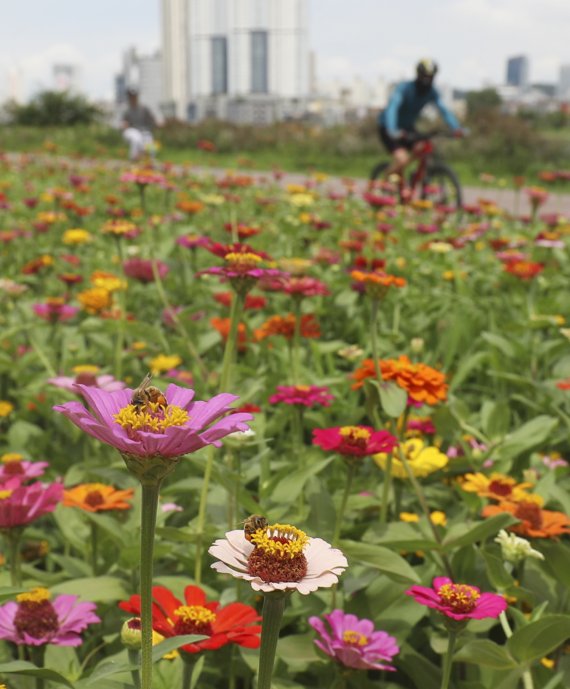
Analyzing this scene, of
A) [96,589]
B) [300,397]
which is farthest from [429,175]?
[96,589]

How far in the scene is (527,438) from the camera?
133 centimetres

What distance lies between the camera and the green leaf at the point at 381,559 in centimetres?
87

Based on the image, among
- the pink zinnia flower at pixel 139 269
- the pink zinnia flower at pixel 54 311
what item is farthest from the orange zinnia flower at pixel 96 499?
the pink zinnia flower at pixel 139 269

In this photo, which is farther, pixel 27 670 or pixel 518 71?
pixel 518 71

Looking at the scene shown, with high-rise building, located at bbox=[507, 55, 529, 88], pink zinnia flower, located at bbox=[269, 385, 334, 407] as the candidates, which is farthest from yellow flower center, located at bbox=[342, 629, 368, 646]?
high-rise building, located at bbox=[507, 55, 529, 88]

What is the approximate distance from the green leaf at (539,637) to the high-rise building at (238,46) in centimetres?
7538

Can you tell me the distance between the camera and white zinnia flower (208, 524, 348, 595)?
0.48 m

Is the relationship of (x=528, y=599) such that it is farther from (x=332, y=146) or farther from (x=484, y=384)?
(x=332, y=146)

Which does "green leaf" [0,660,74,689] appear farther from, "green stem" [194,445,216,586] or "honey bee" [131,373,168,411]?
"green stem" [194,445,216,586]

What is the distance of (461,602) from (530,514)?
33cm

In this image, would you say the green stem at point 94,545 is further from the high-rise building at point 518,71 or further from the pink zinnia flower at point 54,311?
the high-rise building at point 518,71

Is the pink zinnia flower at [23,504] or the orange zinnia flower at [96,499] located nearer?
the pink zinnia flower at [23,504]

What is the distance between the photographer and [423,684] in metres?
0.89

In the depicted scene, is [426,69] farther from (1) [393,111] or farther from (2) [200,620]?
(2) [200,620]
